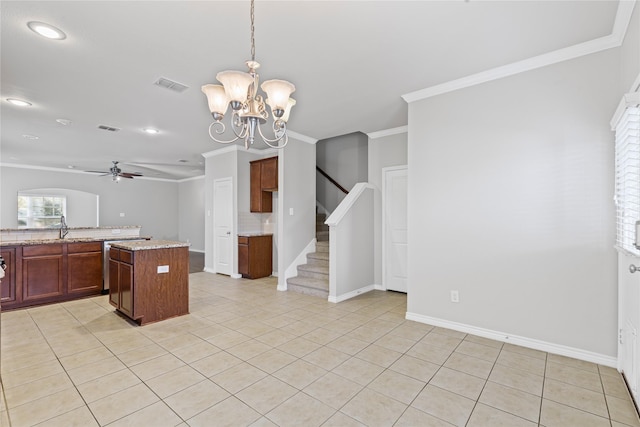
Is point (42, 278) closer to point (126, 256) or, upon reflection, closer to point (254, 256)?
point (126, 256)

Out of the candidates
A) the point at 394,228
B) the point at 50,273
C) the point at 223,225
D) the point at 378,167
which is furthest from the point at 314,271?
the point at 50,273

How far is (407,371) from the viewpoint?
241 centimetres

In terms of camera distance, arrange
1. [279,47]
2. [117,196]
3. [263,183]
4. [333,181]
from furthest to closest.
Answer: [117,196], [333,181], [263,183], [279,47]

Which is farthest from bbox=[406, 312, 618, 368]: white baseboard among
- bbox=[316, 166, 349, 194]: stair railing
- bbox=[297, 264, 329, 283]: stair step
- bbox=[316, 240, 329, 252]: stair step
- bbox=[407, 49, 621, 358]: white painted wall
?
bbox=[316, 166, 349, 194]: stair railing

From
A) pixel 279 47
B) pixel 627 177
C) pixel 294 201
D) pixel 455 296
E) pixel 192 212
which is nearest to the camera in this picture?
pixel 627 177

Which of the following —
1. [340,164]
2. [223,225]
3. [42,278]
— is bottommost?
[42,278]

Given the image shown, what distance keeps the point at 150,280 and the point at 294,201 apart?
8.39 feet

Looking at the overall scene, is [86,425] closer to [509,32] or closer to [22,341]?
[22,341]

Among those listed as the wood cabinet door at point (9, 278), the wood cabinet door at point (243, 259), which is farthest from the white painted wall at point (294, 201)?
the wood cabinet door at point (9, 278)

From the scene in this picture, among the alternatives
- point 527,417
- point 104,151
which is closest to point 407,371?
point 527,417

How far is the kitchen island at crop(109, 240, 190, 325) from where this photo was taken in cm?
341

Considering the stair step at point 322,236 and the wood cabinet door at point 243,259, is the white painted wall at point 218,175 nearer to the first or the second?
the wood cabinet door at point 243,259

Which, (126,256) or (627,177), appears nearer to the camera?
(627,177)

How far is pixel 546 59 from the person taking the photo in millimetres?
2734
